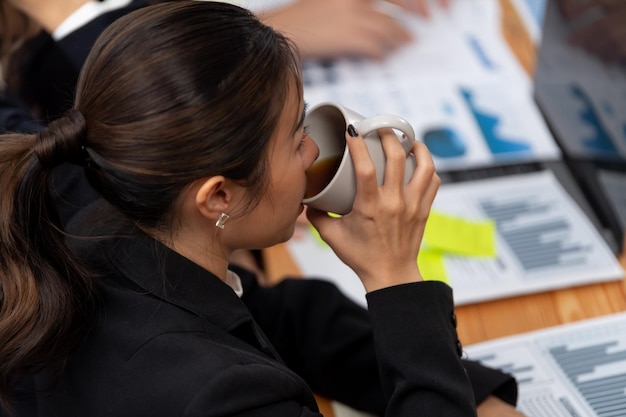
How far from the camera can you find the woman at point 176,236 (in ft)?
2.16

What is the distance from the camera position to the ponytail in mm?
683

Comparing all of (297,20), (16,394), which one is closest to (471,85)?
(297,20)

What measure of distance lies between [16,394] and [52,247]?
0.18 metres

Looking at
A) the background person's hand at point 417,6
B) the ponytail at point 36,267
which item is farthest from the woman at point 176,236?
the background person's hand at point 417,6

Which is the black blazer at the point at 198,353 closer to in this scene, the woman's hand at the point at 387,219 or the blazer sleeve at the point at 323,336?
the woman's hand at the point at 387,219

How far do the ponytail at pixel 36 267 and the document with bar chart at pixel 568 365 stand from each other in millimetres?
498

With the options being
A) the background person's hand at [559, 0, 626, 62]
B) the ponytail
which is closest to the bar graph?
the background person's hand at [559, 0, 626, 62]

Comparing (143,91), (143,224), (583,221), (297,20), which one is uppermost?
(143,91)

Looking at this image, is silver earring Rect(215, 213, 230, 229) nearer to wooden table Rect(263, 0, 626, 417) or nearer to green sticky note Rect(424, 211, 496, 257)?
wooden table Rect(263, 0, 626, 417)

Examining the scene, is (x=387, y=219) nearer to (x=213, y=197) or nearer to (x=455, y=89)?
(x=213, y=197)

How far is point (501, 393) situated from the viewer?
87 cm

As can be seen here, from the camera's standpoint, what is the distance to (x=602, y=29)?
3.59 ft

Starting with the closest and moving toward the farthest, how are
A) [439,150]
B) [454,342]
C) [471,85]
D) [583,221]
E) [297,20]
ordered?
[454,342] → [583,221] → [439,150] → [471,85] → [297,20]

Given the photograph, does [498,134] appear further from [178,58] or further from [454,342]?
[178,58]
